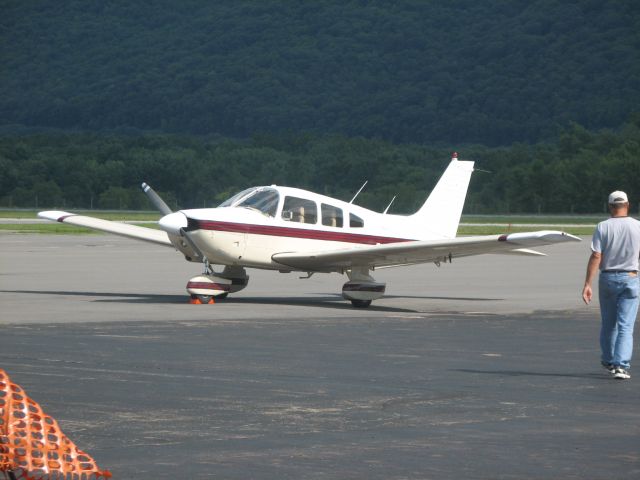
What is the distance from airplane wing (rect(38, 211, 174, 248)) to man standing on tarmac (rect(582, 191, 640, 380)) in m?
12.4

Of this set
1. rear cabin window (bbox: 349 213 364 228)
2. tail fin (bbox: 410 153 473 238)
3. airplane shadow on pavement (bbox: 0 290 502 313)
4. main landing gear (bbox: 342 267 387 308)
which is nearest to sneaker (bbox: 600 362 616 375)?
airplane shadow on pavement (bbox: 0 290 502 313)

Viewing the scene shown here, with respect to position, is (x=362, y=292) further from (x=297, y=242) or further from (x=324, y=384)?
(x=324, y=384)

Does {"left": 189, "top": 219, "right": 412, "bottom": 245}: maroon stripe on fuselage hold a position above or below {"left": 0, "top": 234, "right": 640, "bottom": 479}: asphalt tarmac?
above

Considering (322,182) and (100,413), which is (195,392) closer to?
(100,413)

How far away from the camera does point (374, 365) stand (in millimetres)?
14055

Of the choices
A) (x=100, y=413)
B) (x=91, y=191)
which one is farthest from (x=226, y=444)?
(x=91, y=191)

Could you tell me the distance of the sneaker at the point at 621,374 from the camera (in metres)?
13.0

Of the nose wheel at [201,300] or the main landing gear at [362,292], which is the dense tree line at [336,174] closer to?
the main landing gear at [362,292]

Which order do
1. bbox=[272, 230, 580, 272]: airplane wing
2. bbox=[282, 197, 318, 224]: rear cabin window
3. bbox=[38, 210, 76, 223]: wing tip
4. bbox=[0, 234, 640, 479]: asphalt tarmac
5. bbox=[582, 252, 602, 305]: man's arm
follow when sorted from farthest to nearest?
bbox=[38, 210, 76, 223]: wing tip → bbox=[282, 197, 318, 224]: rear cabin window → bbox=[272, 230, 580, 272]: airplane wing → bbox=[582, 252, 602, 305]: man's arm → bbox=[0, 234, 640, 479]: asphalt tarmac

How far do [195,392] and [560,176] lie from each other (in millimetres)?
99648

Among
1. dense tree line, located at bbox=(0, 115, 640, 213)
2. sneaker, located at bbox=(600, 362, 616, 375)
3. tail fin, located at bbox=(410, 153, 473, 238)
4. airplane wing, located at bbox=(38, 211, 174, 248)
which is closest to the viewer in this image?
sneaker, located at bbox=(600, 362, 616, 375)

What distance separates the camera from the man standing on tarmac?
13078mm

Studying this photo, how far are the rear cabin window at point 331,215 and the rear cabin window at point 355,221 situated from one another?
0.74ft

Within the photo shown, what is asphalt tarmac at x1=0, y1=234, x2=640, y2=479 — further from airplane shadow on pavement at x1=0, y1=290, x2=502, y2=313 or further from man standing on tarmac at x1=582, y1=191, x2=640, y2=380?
man standing on tarmac at x1=582, y1=191, x2=640, y2=380
